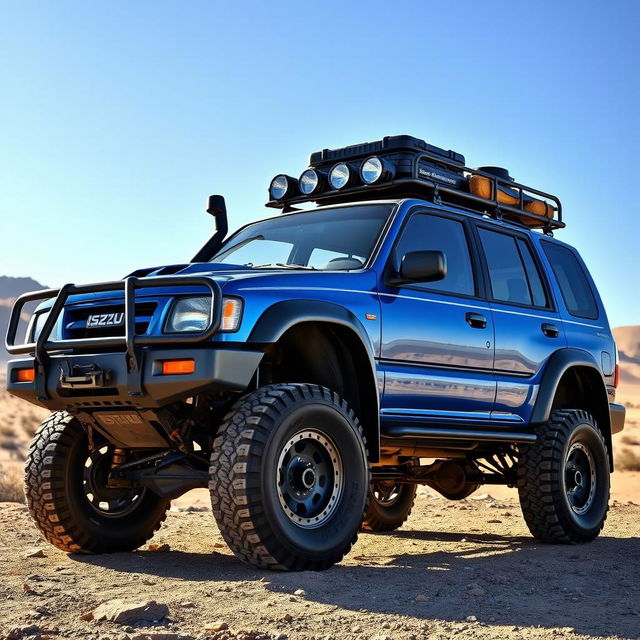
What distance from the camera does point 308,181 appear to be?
7441mm

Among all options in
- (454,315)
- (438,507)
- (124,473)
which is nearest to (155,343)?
(124,473)

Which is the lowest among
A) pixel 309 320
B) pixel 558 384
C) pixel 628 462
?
pixel 628 462

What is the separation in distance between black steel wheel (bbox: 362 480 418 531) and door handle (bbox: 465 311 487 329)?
6.71 feet

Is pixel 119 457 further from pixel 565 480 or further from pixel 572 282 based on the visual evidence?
pixel 572 282

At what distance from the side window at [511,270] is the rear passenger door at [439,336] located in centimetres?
27

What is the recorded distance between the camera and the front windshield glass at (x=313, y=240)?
644 cm

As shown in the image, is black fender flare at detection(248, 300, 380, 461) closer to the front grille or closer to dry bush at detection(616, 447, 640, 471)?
the front grille

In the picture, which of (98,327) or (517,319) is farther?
(517,319)

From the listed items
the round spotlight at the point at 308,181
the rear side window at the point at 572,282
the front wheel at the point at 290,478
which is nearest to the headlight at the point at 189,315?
the front wheel at the point at 290,478

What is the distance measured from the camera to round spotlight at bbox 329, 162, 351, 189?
717cm

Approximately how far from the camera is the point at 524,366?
736 cm

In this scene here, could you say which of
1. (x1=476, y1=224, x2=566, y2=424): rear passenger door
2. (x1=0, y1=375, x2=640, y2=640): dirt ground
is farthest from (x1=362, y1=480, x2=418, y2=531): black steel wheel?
(x1=476, y1=224, x2=566, y2=424): rear passenger door

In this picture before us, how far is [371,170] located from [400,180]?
9.2 inches

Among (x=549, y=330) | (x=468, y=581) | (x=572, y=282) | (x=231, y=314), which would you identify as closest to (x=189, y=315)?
(x=231, y=314)
